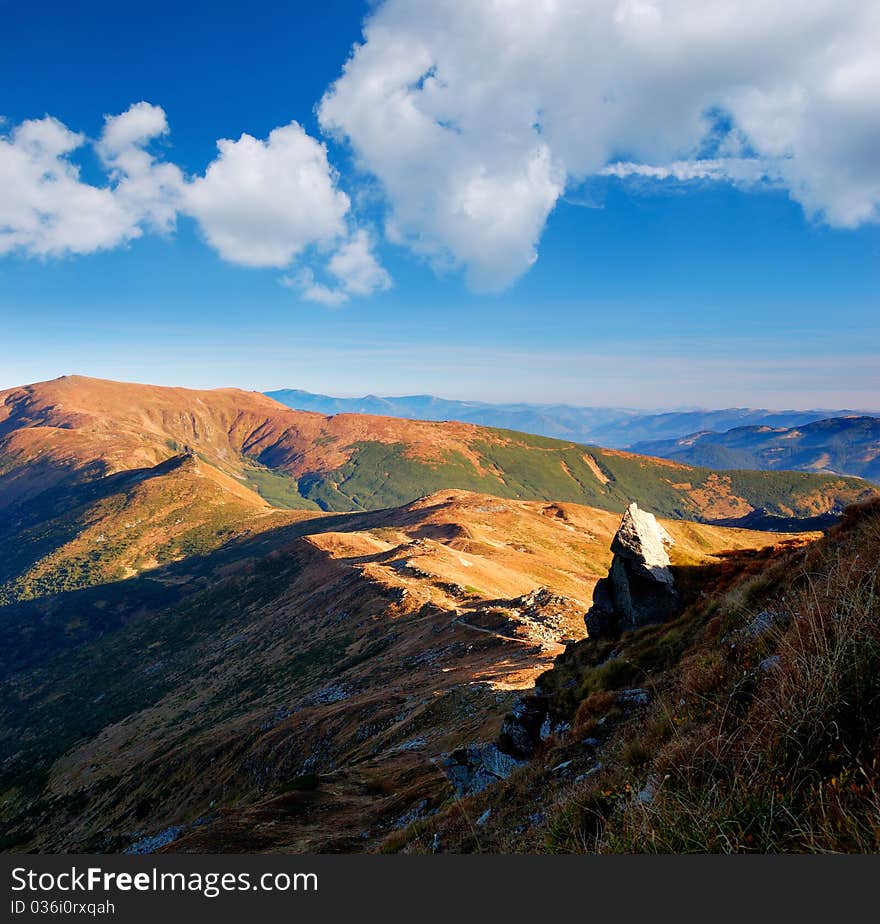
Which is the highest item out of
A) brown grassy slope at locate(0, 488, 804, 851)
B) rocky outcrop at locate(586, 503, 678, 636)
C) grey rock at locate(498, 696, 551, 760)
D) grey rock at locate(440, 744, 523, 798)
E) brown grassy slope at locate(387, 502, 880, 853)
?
brown grassy slope at locate(387, 502, 880, 853)

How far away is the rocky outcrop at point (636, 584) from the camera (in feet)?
76.6

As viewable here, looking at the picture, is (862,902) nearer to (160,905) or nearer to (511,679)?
(160,905)

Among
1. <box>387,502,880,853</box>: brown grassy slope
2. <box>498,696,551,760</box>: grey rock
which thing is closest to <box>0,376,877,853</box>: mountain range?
<box>498,696,551,760</box>: grey rock

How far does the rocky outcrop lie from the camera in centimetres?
2336

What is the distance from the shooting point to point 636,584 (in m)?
24.5

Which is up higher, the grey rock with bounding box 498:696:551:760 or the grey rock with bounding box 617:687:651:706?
the grey rock with bounding box 617:687:651:706

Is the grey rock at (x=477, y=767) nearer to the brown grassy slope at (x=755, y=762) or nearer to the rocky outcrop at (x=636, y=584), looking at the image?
the brown grassy slope at (x=755, y=762)

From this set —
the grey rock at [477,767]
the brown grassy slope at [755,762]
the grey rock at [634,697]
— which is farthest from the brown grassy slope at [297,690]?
the brown grassy slope at [755,762]

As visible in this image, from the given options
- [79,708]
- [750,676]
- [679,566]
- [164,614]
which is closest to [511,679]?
[679,566]

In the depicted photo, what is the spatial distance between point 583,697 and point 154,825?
43.4 meters

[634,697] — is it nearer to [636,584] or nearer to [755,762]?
[755,762]

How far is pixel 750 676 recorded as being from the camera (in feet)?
23.2

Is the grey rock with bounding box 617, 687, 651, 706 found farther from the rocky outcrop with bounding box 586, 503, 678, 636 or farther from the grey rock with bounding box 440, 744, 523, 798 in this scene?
the rocky outcrop with bounding box 586, 503, 678, 636

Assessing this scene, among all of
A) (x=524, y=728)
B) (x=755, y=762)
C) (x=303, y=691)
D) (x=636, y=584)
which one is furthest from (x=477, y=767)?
(x=303, y=691)
